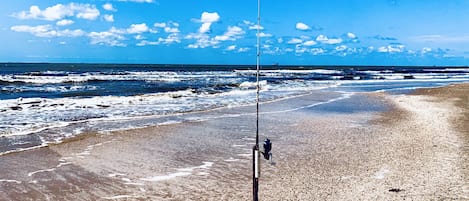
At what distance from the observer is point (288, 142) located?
10.7 metres

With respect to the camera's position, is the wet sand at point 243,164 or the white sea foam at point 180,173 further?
the white sea foam at point 180,173

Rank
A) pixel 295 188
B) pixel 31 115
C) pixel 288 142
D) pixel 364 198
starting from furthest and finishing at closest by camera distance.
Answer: pixel 31 115, pixel 288 142, pixel 295 188, pixel 364 198

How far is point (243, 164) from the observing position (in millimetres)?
8375

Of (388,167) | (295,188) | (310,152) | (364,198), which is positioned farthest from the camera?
(310,152)

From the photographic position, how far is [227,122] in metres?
14.4

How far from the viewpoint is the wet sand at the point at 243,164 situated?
257 inches

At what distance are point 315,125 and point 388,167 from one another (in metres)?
5.74

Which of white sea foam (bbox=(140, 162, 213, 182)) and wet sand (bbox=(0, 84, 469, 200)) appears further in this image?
white sea foam (bbox=(140, 162, 213, 182))

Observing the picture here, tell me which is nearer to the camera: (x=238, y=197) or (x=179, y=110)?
(x=238, y=197)

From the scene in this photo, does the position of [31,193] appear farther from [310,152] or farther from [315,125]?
[315,125]

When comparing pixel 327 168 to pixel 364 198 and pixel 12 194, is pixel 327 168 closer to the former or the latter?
pixel 364 198

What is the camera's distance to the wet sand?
21.4 feet

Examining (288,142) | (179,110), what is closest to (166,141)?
(288,142)

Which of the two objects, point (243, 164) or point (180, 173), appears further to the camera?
point (243, 164)
